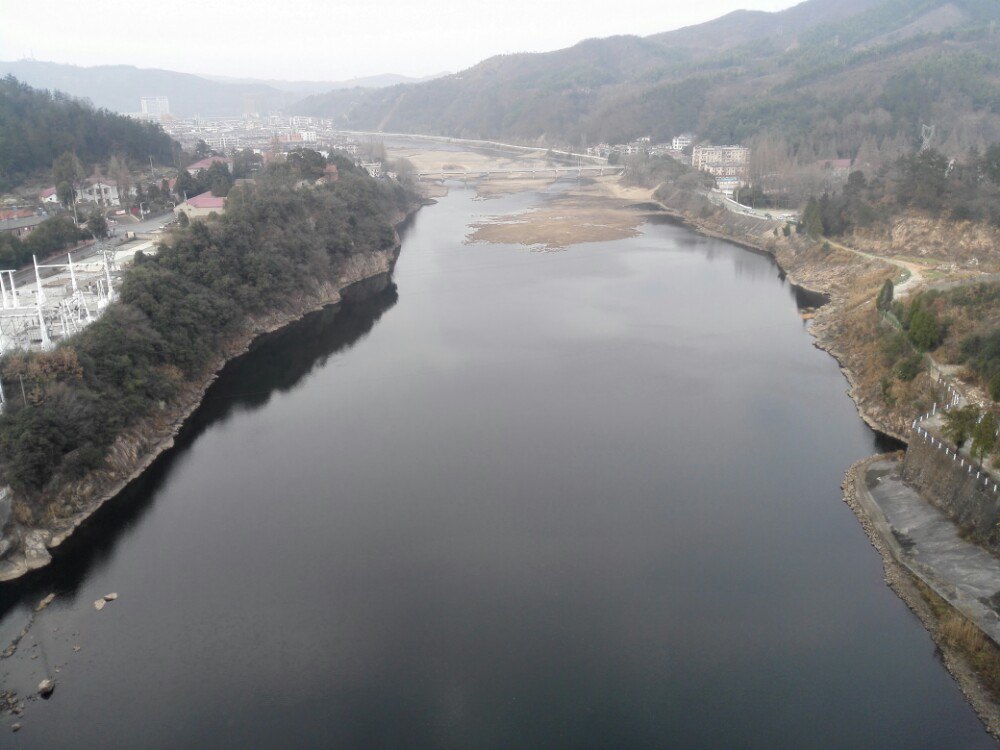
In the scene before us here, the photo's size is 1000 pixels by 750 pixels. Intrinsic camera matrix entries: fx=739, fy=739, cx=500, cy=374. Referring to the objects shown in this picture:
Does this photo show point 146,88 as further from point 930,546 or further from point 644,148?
point 930,546

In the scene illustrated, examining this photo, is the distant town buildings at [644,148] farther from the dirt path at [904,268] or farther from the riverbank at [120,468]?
the riverbank at [120,468]

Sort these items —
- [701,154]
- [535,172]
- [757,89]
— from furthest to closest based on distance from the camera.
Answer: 1. [757,89]
2. [535,172]
3. [701,154]

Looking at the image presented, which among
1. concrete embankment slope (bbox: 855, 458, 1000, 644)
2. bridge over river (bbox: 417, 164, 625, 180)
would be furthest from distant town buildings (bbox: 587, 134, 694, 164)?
concrete embankment slope (bbox: 855, 458, 1000, 644)

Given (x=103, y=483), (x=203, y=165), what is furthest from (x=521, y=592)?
(x=203, y=165)

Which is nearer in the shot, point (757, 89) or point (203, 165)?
point (203, 165)

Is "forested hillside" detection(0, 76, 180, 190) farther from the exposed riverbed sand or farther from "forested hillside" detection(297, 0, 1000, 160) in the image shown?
"forested hillside" detection(297, 0, 1000, 160)
